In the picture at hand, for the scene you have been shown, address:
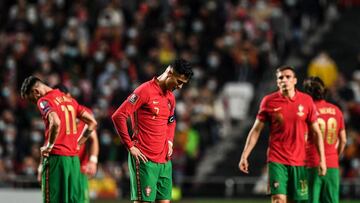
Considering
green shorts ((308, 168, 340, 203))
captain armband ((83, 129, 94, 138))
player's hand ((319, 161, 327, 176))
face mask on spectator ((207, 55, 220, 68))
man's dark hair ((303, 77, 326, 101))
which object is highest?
face mask on spectator ((207, 55, 220, 68))

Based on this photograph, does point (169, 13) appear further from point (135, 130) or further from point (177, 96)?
point (135, 130)

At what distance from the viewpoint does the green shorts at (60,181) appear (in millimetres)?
12789

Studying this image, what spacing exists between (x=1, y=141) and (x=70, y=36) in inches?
132

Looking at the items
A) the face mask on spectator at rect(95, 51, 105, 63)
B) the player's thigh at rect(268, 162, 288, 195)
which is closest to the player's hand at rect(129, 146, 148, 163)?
the player's thigh at rect(268, 162, 288, 195)

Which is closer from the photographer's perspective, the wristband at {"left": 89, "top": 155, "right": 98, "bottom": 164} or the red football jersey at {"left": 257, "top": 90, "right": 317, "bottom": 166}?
the red football jersey at {"left": 257, "top": 90, "right": 317, "bottom": 166}

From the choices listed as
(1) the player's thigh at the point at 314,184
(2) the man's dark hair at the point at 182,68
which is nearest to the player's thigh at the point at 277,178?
(1) the player's thigh at the point at 314,184

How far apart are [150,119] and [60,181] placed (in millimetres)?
1402

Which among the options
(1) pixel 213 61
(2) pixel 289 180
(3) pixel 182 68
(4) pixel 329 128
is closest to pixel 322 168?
(2) pixel 289 180

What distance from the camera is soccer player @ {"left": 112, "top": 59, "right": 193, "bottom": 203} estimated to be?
1224cm

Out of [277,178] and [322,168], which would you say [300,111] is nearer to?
[322,168]

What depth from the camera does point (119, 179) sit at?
23531 millimetres

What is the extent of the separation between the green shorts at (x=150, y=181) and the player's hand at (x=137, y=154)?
51 millimetres

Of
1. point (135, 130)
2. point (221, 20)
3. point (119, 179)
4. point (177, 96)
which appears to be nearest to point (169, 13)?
point (221, 20)

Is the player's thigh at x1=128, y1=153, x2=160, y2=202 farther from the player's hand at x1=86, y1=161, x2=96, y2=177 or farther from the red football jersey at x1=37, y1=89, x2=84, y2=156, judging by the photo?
the player's hand at x1=86, y1=161, x2=96, y2=177
